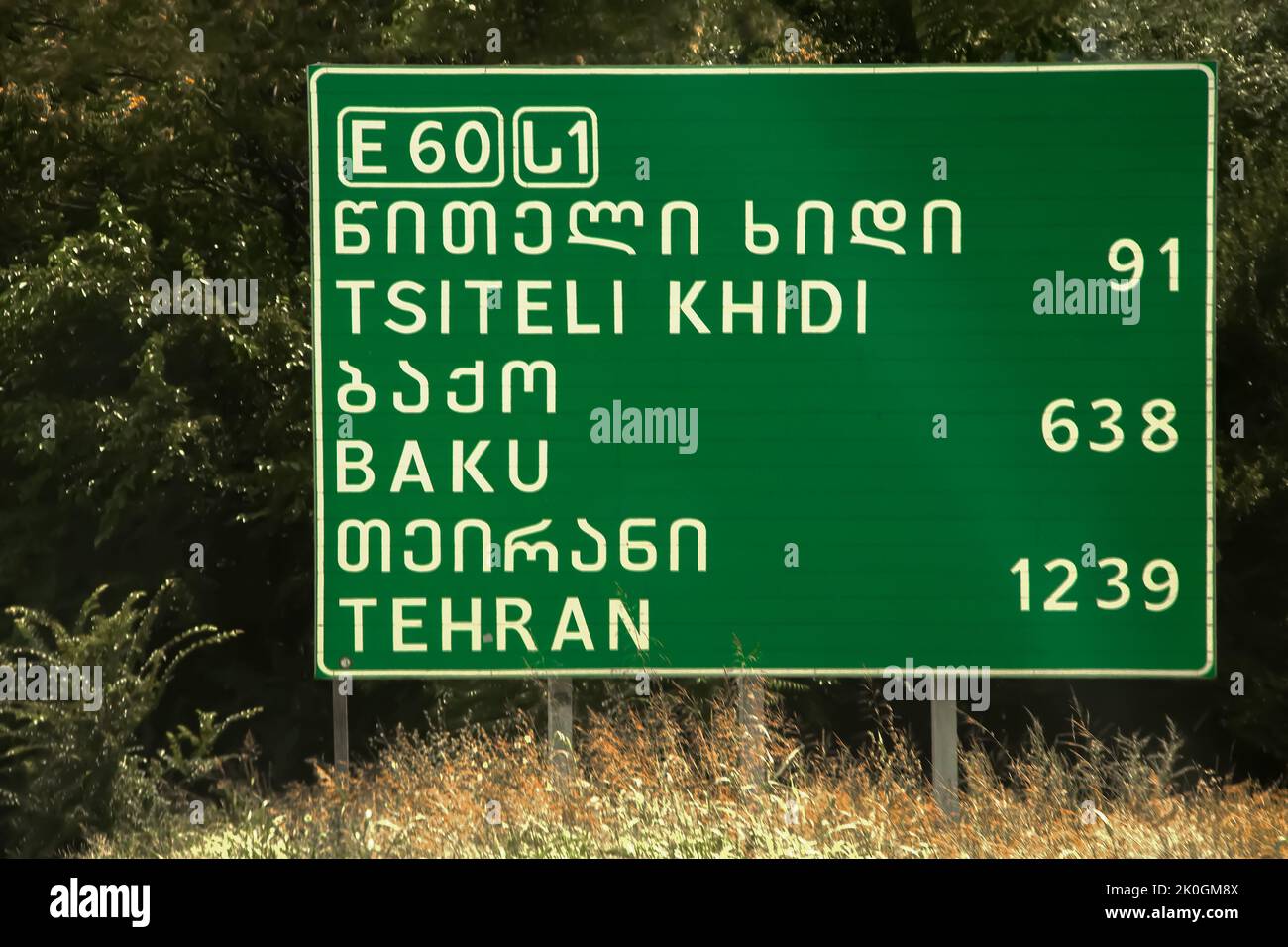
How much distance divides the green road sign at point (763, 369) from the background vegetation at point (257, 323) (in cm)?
427

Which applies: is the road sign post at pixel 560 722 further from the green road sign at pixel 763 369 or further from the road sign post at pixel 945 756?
the road sign post at pixel 945 756

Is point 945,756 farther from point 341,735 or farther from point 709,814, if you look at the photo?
point 341,735

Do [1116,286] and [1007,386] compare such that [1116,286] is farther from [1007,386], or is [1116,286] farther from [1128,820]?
[1128,820]

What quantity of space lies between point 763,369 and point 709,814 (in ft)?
7.46

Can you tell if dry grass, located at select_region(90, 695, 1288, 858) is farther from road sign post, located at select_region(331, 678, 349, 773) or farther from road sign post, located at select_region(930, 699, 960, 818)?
road sign post, located at select_region(331, 678, 349, 773)

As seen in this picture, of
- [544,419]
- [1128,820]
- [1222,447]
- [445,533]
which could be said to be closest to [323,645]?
[445,533]

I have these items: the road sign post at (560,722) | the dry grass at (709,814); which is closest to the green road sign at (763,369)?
the road sign post at (560,722)

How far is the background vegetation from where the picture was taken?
45.5 ft

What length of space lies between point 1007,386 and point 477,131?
304 centimetres

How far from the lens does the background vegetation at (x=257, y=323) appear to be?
1387 centimetres

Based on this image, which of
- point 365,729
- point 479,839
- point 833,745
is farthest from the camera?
point 365,729

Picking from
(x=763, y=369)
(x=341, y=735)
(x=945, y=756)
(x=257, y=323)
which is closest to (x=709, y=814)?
(x=945, y=756)

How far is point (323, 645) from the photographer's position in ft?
30.0

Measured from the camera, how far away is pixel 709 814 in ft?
28.4
